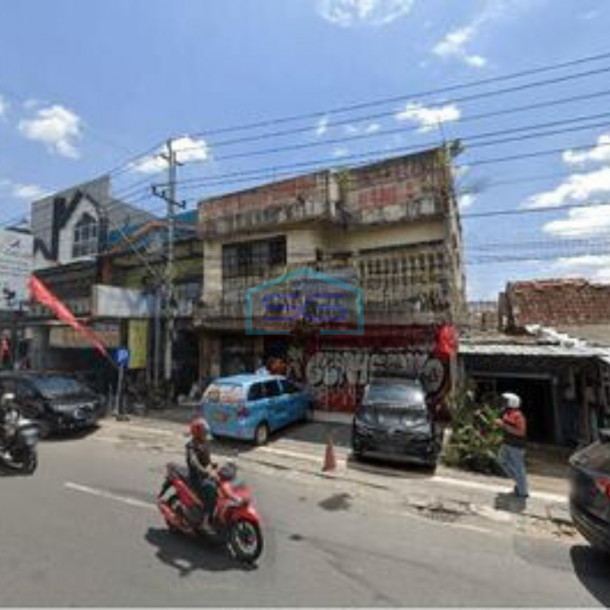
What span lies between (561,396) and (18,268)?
2688 centimetres

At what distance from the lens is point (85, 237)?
996 inches

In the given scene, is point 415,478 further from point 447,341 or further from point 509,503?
point 447,341

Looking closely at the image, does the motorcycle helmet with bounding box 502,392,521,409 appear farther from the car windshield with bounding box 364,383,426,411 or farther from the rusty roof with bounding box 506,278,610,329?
the rusty roof with bounding box 506,278,610,329

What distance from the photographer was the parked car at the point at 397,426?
9.76 meters

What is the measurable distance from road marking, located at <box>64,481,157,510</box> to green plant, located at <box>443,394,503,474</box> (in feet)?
21.6

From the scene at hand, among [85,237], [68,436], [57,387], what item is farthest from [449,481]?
[85,237]

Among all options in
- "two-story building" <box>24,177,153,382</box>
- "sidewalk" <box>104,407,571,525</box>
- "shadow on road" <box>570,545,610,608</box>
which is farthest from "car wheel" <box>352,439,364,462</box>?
"two-story building" <box>24,177,153,382</box>

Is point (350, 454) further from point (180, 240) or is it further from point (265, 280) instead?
point (180, 240)

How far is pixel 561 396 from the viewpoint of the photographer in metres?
14.5

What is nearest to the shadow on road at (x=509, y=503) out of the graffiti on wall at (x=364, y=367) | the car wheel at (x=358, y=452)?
the car wheel at (x=358, y=452)

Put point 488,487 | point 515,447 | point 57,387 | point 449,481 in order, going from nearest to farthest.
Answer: point 515,447, point 488,487, point 449,481, point 57,387

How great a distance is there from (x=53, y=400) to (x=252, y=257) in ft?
28.5

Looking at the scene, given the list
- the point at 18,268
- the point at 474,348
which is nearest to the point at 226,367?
the point at 474,348

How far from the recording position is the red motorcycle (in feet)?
16.9
